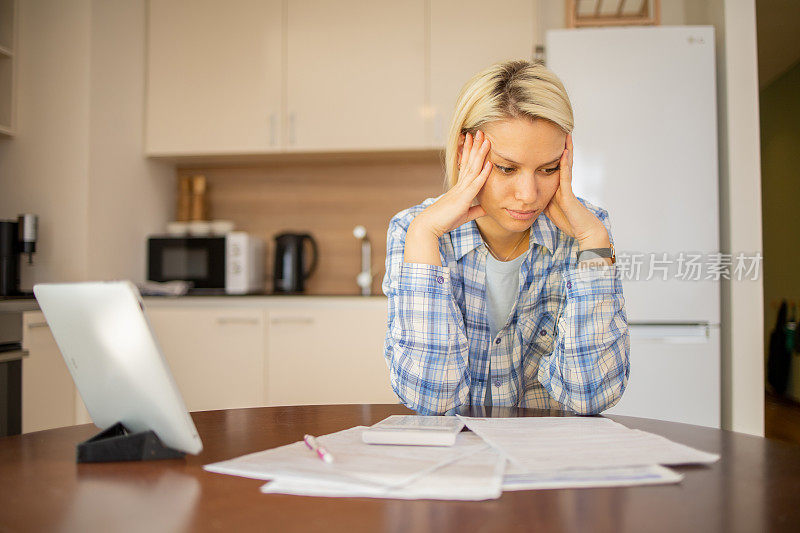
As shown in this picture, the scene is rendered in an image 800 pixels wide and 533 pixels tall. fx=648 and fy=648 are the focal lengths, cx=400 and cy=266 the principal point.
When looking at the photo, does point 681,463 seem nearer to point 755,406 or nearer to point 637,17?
point 755,406

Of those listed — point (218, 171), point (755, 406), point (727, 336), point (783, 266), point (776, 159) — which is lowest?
point (755, 406)

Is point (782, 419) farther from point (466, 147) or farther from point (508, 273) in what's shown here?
point (466, 147)

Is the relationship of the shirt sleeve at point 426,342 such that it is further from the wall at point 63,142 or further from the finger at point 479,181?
the wall at point 63,142

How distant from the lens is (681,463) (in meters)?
0.76

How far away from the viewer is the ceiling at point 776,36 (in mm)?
3922

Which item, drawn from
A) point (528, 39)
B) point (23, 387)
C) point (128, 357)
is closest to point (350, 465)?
point (128, 357)

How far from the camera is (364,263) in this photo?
3.40 m

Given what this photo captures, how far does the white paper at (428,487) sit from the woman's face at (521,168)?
0.64 m

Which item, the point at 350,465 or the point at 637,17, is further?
the point at 637,17

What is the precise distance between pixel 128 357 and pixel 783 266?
5.55 metres

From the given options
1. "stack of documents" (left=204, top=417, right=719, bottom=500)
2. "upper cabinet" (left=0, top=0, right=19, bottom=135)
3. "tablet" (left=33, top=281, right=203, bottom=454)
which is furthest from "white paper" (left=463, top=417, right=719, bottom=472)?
"upper cabinet" (left=0, top=0, right=19, bottom=135)

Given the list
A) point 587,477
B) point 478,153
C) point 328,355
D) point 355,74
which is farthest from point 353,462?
point 355,74

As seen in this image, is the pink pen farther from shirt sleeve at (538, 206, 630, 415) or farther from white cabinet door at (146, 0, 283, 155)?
white cabinet door at (146, 0, 283, 155)

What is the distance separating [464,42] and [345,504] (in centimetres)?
282
